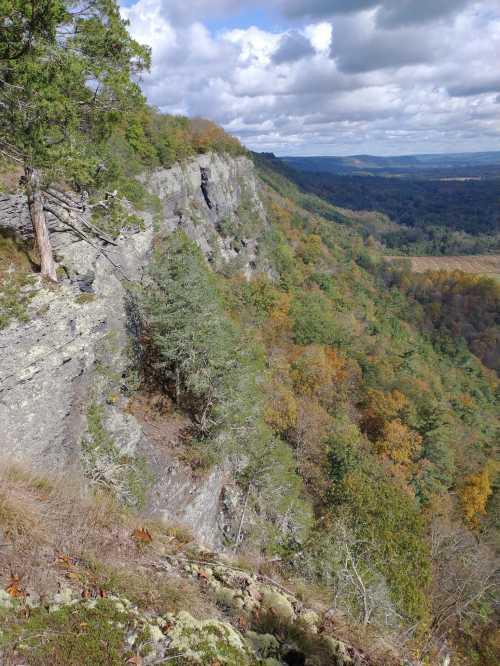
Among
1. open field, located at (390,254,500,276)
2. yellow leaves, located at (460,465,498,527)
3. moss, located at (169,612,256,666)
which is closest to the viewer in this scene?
moss, located at (169,612,256,666)

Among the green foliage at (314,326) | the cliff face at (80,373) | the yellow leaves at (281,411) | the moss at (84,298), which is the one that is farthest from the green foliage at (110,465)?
the green foliage at (314,326)

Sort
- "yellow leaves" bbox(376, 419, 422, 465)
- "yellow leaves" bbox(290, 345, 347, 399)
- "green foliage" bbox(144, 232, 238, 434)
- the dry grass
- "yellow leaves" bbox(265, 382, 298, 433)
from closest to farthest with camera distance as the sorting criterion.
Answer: the dry grass < "green foliage" bbox(144, 232, 238, 434) < "yellow leaves" bbox(265, 382, 298, 433) < "yellow leaves" bbox(376, 419, 422, 465) < "yellow leaves" bbox(290, 345, 347, 399)

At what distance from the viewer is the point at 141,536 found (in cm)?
524

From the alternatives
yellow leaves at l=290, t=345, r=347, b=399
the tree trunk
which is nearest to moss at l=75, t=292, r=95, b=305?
the tree trunk

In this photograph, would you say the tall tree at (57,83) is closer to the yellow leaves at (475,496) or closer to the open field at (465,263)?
the yellow leaves at (475,496)

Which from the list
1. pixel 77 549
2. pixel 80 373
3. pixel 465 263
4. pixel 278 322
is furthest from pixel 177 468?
pixel 465 263

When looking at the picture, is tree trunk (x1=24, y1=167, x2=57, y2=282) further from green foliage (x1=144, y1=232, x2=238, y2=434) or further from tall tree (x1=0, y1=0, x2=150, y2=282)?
green foliage (x1=144, y1=232, x2=238, y2=434)

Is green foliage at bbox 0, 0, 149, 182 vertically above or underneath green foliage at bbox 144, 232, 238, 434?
above

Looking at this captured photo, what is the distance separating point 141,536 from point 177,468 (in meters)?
8.52

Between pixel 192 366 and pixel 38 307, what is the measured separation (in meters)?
5.49

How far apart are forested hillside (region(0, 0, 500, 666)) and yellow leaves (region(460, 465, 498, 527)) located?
182 millimetres

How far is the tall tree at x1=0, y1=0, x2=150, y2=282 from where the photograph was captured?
8.06 m

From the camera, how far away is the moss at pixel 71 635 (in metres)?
3.11

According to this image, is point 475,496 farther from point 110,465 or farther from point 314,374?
point 110,465
